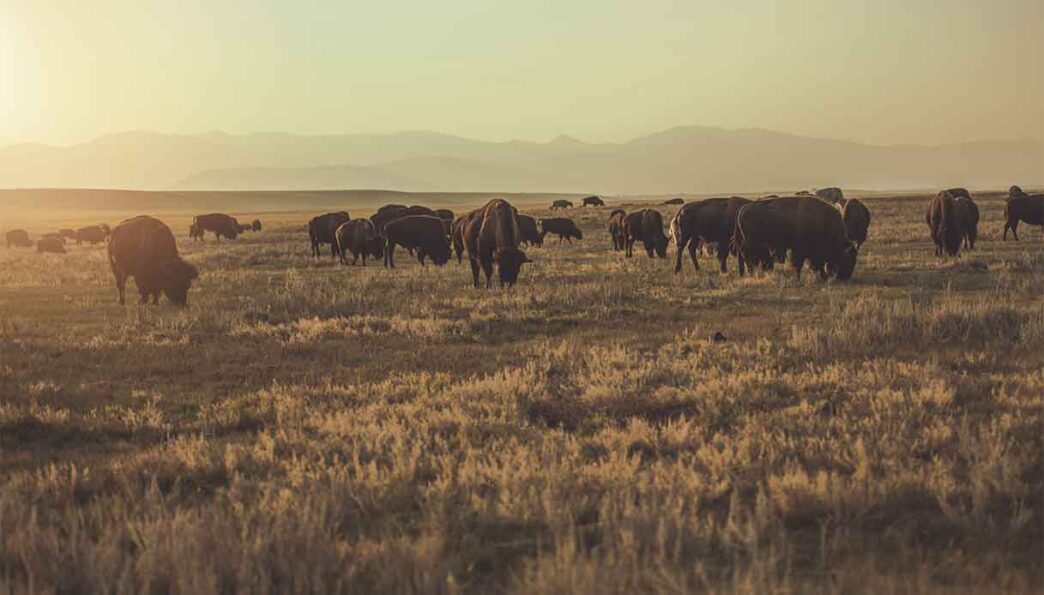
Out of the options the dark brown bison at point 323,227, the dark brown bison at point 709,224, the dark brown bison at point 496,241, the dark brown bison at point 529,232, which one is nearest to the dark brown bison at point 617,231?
the dark brown bison at point 529,232

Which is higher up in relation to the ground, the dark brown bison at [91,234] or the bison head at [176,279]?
the dark brown bison at [91,234]

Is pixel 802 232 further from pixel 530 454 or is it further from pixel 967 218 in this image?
pixel 530 454

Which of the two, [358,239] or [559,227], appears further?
[559,227]

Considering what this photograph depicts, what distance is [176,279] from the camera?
1528 cm

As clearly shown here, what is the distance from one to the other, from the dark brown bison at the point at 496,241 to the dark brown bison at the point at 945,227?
560 inches

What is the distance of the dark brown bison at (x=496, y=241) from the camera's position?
1622 cm

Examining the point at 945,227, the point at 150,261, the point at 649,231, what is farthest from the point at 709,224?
the point at 150,261

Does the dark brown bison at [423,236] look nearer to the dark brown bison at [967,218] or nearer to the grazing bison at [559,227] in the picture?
the grazing bison at [559,227]

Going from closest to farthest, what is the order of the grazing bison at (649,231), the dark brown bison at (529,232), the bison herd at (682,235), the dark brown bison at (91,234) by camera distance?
1. the bison herd at (682,235)
2. the grazing bison at (649,231)
3. the dark brown bison at (529,232)
4. the dark brown bison at (91,234)

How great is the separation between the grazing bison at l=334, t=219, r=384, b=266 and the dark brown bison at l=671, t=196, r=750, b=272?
1334cm

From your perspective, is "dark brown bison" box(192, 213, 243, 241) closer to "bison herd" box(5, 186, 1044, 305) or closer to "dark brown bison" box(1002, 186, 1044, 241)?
"bison herd" box(5, 186, 1044, 305)

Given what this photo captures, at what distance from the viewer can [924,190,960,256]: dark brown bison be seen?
2159cm

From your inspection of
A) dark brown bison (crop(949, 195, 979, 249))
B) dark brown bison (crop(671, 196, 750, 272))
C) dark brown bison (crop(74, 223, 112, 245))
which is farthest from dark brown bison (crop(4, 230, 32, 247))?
dark brown bison (crop(949, 195, 979, 249))

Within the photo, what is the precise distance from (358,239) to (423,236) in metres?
4.64
